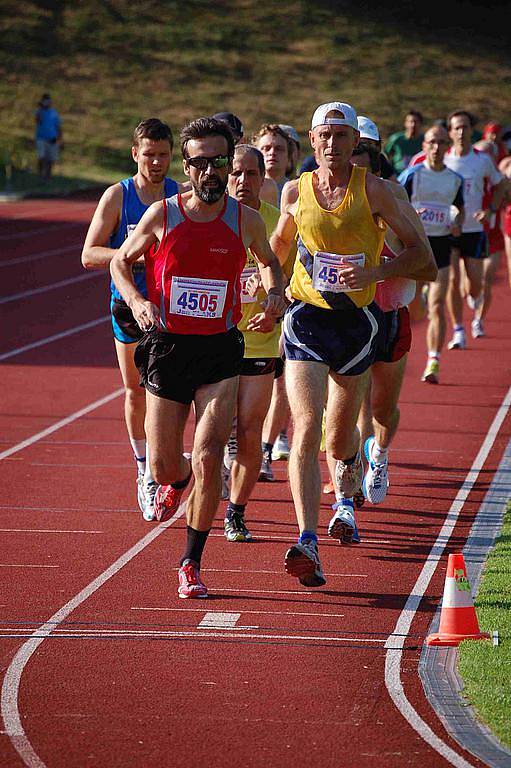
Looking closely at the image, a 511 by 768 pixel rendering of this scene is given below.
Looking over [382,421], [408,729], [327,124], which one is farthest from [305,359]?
[408,729]

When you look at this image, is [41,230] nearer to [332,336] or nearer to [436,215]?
[436,215]

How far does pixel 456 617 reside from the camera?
6.21 meters

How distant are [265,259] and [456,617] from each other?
6.43ft

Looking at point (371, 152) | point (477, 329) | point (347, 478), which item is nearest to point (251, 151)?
point (371, 152)

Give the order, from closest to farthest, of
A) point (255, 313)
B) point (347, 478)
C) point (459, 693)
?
point (459, 693) → point (347, 478) → point (255, 313)

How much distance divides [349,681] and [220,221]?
2252mm

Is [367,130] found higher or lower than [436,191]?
higher

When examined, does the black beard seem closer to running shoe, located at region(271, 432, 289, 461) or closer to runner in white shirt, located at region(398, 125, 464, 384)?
running shoe, located at region(271, 432, 289, 461)

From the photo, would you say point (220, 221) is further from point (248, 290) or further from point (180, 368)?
point (248, 290)

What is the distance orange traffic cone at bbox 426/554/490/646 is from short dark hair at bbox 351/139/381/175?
2764 millimetres

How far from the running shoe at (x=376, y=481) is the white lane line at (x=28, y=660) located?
1311 millimetres

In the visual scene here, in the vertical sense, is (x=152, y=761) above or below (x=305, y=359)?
below

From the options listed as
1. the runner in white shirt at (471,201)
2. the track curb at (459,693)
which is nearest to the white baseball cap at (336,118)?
the track curb at (459,693)

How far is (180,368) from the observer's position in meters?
6.82
